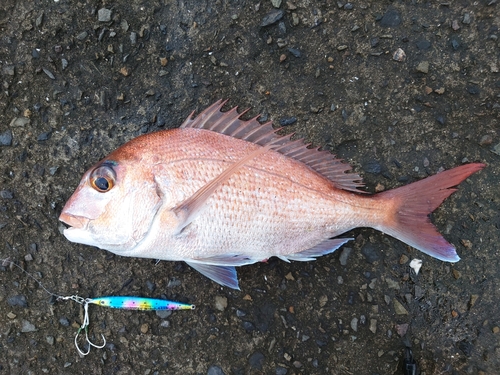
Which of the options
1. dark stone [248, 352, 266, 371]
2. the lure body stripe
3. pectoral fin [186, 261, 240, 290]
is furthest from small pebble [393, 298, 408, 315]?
the lure body stripe

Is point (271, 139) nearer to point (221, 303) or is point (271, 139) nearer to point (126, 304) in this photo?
point (221, 303)

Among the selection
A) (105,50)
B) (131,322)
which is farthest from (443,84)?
(131,322)

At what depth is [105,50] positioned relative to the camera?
2.24 metres

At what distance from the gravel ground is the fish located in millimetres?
233

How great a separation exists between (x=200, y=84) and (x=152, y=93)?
29 cm

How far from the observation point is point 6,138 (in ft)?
7.54

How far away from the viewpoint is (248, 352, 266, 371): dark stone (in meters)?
2.23

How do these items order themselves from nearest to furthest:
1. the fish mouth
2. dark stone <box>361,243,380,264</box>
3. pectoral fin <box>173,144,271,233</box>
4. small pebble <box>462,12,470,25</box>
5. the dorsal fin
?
1. pectoral fin <box>173,144,271,233</box>
2. the fish mouth
3. the dorsal fin
4. small pebble <box>462,12,470,25</box>
5. dark stone <box>361,243,380,264</box>

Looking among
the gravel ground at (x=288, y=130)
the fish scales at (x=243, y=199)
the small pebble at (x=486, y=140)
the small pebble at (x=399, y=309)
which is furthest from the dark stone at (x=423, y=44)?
the small pebble at (x=399, y=309)

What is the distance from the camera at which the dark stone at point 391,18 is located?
2.13 metres

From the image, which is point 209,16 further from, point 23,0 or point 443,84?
point 443,84

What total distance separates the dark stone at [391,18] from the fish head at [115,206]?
153cm

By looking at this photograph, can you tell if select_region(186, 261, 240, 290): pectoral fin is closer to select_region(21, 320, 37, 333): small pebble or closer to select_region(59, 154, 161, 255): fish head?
select_region(59, 154, 161, 255): fish head

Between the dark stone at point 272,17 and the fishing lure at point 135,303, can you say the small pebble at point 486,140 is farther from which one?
the fishing lure at point 135,303
